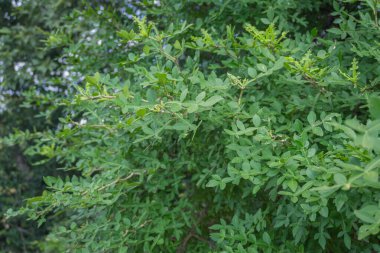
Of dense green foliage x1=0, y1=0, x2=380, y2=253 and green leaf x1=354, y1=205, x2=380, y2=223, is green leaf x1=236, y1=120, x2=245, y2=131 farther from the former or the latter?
green leaf x1=354, y1=205, x2=380, y2=223

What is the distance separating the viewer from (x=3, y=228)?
16.4 feet

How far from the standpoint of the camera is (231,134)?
4.79 ft

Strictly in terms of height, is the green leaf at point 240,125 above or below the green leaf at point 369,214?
below

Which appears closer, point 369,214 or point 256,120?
point 369,214

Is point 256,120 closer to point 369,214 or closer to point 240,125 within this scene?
point 240,125

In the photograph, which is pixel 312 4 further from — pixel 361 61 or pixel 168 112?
pixel 168 112

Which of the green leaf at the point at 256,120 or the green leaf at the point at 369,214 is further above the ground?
the green leaf at the point at 369,214

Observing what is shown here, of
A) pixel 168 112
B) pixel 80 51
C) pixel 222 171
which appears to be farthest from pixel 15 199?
pixel 168 112

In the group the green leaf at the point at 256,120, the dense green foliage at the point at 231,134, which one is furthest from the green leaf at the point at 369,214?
the green leaf at the point at 256,120

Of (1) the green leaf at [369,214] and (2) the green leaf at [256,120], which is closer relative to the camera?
(1) the green leaf at [369,214]

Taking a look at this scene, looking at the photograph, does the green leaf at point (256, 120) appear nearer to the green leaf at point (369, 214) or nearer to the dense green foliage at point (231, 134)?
the dense green foliage at point (231, 134)

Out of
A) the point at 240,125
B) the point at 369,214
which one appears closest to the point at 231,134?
the point at 240,125

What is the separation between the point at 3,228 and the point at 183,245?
340 cm

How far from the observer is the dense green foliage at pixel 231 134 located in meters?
1.41
